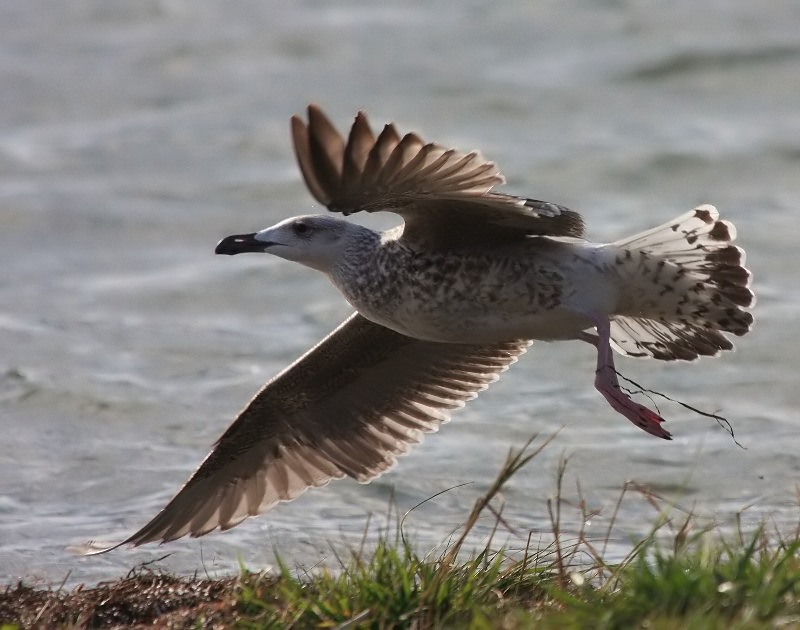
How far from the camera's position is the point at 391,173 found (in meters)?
4.69

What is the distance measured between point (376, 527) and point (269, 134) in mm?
7377

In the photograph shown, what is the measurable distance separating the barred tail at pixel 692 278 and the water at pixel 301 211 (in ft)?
3.09

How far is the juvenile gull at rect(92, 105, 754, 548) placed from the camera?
188 inches

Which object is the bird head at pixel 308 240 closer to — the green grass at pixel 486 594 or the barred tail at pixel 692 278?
the barred tail at pixel 692 278

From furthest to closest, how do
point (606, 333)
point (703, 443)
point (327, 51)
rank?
point (327, 51) < point (703, 443) < point (606, 333)

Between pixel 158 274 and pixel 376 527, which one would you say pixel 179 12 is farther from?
pixel 376 527

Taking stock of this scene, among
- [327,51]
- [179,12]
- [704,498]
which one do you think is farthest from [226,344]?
[179,12]

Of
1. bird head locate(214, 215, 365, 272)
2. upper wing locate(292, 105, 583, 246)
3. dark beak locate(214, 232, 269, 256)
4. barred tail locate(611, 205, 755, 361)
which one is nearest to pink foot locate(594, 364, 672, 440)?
barred tail locate(611, 205, 755, 361)

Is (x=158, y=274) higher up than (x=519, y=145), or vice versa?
(x=519, y=145)

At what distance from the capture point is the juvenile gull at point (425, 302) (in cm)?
477

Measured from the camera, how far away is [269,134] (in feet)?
43.4

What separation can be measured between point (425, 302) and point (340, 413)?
111 cm


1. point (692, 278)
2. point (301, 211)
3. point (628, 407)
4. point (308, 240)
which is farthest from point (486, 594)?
point (301, 211)

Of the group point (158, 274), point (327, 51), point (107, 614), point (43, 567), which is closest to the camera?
point (107, 614)
